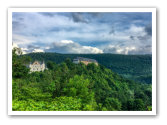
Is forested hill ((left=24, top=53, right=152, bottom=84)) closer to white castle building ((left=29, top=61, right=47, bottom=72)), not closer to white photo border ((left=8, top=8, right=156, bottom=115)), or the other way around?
white castle building ((left=29, top=61, right=47, bottom=72))

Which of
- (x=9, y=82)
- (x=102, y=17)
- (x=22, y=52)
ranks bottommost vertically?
(x=9, y=82)

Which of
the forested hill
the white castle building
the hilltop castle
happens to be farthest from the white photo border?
the hilltop castle

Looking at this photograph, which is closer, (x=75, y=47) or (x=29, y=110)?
(x=29, y=110)
